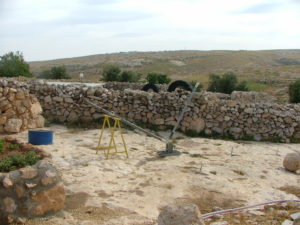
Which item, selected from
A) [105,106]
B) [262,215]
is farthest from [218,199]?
[105,106]

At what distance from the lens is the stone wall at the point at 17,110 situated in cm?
1013

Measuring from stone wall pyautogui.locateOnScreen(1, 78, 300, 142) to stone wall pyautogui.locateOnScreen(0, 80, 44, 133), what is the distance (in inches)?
40.8

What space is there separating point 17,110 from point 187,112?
209 inches

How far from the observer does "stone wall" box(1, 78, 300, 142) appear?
38.0 ft

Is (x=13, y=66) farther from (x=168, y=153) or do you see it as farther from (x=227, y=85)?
(x=168, y=153)

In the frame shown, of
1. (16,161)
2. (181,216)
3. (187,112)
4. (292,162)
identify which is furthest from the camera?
(187,112)

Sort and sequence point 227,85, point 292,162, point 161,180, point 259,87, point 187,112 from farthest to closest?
point 259,87 → point 227,85 → point 187,112 → point 292,162 → point 161,180

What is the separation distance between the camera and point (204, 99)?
38.3 feet

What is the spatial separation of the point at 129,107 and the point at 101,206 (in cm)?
667

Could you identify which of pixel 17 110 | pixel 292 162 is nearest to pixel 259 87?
pixel 292 162

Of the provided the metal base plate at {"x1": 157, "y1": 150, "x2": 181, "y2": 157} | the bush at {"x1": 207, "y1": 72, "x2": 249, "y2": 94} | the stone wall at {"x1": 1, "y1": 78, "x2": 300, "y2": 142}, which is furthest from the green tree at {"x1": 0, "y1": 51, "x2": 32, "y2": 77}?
the metal base plate at {"x1": 157, "y1": 150, "x2": 181, "y2": 157}

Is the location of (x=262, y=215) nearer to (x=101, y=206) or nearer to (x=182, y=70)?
(x=101, y=206)

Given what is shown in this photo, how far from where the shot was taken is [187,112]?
11.7m

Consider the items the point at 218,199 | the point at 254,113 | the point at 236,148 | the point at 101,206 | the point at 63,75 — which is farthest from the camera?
the point at 63,75
